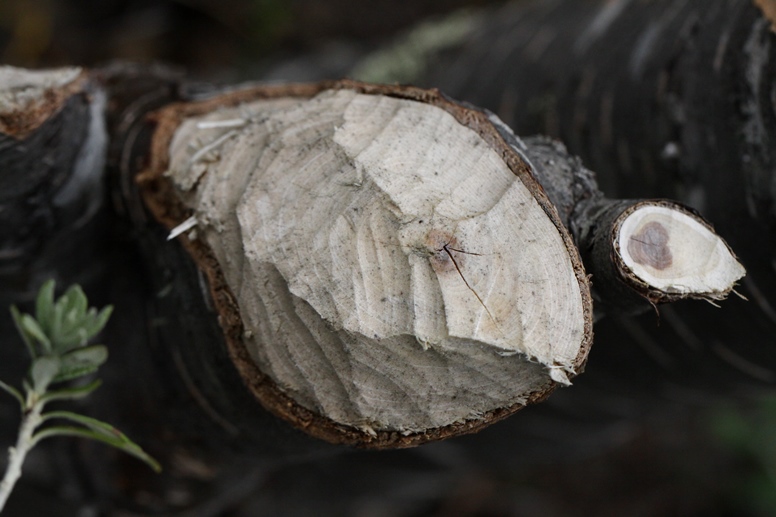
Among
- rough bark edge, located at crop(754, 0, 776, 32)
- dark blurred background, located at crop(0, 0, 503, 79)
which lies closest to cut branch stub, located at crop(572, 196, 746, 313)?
rough bark edge, located at crop(754, 0, 776, 32)

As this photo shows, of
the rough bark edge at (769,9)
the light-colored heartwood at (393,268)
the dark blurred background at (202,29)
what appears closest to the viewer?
the light-colored heartwood at (393,268)

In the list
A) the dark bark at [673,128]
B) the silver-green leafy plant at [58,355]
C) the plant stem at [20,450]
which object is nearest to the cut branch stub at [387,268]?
the silver-green leafy plant at [58,355]

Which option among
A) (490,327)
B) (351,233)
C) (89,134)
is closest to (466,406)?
(490,327)

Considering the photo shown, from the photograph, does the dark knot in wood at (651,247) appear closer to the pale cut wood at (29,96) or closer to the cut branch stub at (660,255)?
the cut branch stub at (660,255)

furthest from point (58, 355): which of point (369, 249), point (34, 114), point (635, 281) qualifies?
point (635, 281)

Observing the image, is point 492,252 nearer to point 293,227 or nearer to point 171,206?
point 293,227

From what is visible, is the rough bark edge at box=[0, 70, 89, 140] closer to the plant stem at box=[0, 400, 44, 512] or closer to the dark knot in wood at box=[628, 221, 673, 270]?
the plant stem at box=[0, 400, 44, 512]
